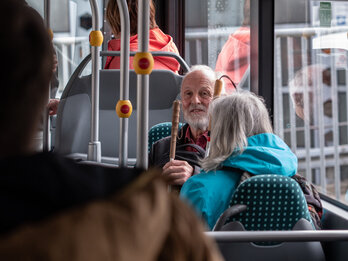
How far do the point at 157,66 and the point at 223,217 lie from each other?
173cm

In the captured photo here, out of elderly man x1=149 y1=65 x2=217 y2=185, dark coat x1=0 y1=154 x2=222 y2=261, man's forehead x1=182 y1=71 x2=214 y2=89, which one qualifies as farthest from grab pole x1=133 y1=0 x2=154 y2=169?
man's forehead x1=182 y1=71 x2=214 y2=89

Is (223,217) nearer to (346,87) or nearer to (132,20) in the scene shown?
(132,20)

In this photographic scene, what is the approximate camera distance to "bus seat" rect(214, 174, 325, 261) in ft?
4.91

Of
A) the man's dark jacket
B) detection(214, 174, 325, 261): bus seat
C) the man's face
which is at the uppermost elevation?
the man's face

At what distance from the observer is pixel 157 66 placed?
10.2 ft

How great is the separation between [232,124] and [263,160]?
162 mm

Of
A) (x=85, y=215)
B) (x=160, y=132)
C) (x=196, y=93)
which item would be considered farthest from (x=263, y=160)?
(x=85, y=215)

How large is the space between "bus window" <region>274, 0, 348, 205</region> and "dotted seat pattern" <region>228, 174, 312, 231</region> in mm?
1023

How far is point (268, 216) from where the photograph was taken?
1.52 metres

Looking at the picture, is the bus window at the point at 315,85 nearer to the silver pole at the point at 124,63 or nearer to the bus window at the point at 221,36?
the bus window at the point at 221,36

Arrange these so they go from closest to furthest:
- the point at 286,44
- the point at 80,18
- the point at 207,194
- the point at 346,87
Answer: the point at 207,194 → the point at 286,44 → the point at 346,87 → the point at 80,18

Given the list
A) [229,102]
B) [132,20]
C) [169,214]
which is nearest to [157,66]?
[132,20]

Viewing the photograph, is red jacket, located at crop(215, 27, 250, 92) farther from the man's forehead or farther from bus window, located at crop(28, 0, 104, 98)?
bus window, located at crop(28, 0, 104, 98)

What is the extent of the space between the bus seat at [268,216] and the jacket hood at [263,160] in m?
0.12
